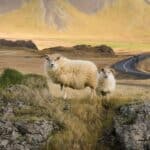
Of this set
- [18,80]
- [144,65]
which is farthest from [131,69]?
[18,80]

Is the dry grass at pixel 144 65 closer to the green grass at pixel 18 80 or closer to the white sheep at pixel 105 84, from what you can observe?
the green grass at pixel 18 80

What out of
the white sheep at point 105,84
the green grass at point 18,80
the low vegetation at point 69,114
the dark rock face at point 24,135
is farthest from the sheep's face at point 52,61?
the dark rock face at point 24,135

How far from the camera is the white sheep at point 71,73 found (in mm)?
18953

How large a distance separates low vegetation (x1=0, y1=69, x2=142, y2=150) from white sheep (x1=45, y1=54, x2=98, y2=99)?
102 centimetres

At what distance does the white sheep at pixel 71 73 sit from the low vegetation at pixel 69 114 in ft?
3.36

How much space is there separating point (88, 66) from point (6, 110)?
341 cm

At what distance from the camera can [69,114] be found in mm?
17375

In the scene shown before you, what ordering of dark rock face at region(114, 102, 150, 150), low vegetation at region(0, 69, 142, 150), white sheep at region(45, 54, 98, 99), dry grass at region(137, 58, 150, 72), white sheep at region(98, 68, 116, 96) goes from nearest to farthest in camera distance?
dark rock face at region(114, 102, 150, 150) < low vegetation at region(0, 69, 142, 150) < white sheep at region(45, 54, 98, 99) < white sheep at region(98, 68, 116, 96) < dry grass at region(137, 58, 150, 72)

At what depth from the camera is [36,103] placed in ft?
57.6

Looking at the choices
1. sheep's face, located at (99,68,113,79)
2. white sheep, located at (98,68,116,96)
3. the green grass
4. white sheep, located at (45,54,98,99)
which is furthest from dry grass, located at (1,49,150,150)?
sheep's face, located at (99,68,113,79)

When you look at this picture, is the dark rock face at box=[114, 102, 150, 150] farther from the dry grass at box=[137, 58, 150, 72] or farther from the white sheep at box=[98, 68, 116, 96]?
the dry grass at box=[137, 58, 150, 72]

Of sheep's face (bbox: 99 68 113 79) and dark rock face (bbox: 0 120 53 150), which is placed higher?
sheep's face (bbox: 99 68 113 79)

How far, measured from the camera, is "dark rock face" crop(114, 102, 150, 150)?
1602cm

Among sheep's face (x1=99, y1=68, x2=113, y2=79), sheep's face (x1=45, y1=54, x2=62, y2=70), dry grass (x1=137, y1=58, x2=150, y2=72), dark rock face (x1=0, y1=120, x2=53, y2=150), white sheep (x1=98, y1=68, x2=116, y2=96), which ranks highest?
sheep's face (x1=45, y1=54, x2=62, y2=70)
